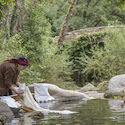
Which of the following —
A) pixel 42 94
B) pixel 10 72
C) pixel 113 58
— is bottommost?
pixel 42 94

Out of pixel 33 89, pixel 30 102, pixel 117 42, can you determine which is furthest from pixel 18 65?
pixel 117 42

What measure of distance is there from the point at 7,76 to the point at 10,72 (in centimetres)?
13

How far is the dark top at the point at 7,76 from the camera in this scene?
372 inches

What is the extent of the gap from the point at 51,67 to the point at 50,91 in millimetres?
6252

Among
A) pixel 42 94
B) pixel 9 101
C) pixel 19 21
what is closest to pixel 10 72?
pixel 9 101

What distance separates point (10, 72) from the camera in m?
9.45

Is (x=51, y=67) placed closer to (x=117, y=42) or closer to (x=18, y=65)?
(x=117, y=42)

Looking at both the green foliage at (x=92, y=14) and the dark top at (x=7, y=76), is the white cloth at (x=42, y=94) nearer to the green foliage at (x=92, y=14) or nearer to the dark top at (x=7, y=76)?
the dark top at (x=7, y=76)

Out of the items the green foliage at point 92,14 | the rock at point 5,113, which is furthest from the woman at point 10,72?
the green foliage at point 92,14

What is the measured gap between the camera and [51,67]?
23.2 m

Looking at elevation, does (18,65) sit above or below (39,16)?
below

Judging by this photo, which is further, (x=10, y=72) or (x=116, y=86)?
(x=116, y=86)

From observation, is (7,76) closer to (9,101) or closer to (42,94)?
(9,101)

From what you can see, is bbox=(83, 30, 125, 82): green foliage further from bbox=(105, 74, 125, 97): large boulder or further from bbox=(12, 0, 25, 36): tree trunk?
bbox=(12, 0, 25, 36): tree trunk
